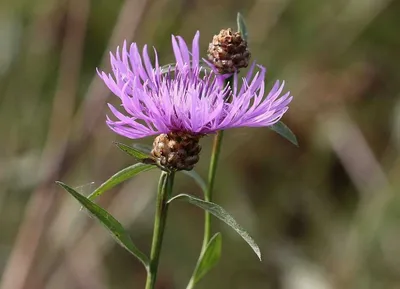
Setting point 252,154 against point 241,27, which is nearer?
point 241,27

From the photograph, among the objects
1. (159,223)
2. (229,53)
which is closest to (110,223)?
(159,223)

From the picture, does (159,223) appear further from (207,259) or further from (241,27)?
(241,27)

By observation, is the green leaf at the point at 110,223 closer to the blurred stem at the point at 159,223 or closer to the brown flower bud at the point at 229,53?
the blurred stem at the point at 159,223

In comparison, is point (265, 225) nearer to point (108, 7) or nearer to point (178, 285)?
point (178, 285)

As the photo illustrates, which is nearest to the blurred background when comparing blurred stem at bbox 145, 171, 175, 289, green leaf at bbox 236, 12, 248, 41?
green leaf at bbox 236, 12, 248, 41

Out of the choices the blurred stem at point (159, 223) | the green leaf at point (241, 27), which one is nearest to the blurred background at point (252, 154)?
the green leaf at point (241, 27)

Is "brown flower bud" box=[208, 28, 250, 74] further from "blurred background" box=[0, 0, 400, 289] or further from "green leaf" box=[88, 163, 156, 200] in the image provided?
"blurred background" box=[0, 0, 400, 289]
